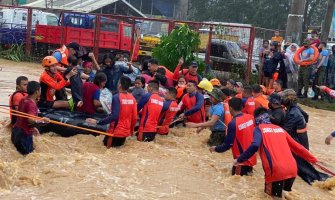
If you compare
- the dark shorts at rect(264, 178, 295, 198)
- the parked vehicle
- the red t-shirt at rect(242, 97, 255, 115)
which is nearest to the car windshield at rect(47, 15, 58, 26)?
the parked vehicle

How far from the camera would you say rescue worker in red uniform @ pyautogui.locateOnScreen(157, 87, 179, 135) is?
32.4ft

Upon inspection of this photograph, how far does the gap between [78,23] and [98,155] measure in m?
14.9

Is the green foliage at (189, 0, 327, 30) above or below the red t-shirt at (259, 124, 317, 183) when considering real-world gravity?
above

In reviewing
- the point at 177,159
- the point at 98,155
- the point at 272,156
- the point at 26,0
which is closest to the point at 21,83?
the point at 98,155

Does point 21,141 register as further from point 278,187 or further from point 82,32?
point 82,32

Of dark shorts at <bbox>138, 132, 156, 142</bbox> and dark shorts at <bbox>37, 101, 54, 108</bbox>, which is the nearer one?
dark shorts at <bbox>138, 132, 156, 142</bbox>

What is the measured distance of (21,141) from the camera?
7719 mm

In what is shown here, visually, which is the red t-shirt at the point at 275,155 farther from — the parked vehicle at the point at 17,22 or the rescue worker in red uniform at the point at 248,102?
the parked vehicle at the point at 17,22

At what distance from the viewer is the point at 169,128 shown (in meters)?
10.6

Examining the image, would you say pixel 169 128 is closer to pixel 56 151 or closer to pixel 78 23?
pixel 56 151

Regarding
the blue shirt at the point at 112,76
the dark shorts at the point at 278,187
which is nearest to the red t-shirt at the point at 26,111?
the dark shorts at the point at 278,187

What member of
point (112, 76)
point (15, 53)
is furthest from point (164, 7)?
point (112, 76)

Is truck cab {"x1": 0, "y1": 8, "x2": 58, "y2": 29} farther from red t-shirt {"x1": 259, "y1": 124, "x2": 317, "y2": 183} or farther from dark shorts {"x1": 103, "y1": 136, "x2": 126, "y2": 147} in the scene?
red t-shirt {"x1": 259, "y1": 124, "x2": 317, "y2": 183}

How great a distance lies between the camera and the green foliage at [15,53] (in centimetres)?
2277
